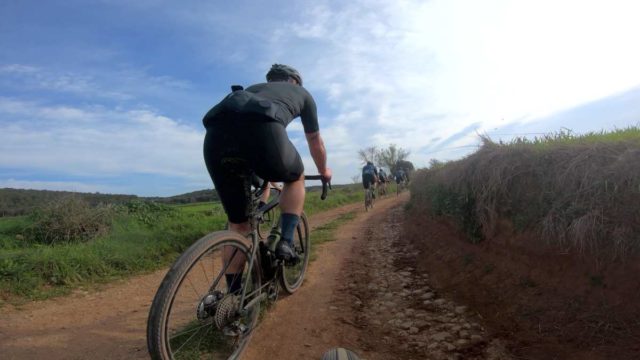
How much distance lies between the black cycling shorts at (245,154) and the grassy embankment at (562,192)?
2282 mm

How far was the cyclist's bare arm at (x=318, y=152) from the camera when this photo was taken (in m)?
3.35

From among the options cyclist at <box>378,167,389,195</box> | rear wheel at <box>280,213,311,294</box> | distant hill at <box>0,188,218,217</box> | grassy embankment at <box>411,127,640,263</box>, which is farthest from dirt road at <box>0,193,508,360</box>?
cyclist at <box>378,167,389,195</box>

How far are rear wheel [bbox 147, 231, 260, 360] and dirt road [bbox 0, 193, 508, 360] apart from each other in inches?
10.9

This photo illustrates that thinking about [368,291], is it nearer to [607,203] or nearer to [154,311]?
[607,203]

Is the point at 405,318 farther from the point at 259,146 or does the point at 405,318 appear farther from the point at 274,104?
the point at 274,104

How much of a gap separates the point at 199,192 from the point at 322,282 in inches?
815

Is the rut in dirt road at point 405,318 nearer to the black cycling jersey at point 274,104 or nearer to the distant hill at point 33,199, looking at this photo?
the distant hill at point 33,199

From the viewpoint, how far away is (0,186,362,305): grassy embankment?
554 centimetres

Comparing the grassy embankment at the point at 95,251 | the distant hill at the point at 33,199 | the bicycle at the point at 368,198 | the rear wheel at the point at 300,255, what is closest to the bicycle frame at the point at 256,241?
the rear wheel at the point at 300,255

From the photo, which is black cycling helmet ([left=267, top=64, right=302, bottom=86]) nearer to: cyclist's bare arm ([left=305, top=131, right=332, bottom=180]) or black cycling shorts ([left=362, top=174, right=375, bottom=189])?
cyclist's bare arm ([left=305, top=131, right=332, bottom=180])

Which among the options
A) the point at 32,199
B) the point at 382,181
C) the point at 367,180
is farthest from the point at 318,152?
the point at 382,181

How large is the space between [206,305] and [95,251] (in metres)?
5.28

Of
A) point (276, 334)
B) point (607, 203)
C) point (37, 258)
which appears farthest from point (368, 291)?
point (37, 258)

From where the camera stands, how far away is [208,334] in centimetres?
295
